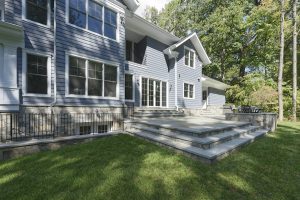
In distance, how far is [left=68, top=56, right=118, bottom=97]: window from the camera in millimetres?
8277

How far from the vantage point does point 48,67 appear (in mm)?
7637

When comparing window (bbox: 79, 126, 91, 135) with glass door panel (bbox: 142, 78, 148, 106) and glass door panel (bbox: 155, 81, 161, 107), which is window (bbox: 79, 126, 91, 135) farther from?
glass door panel (bbox: 155, 81, 161, 107)

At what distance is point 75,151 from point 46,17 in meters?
6.21

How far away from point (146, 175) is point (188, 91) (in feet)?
41.9

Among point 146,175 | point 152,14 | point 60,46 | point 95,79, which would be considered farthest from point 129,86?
point 152,14

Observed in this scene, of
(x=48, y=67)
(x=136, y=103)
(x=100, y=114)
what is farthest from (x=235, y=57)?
(x=48, y=67)

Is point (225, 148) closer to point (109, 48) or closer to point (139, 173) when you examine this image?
point (139, 173)

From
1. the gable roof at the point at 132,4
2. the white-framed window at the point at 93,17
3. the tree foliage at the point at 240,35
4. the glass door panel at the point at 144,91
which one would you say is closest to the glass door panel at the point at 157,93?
the glass door panel at the point at 144,91

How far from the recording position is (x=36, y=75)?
7.35 meters

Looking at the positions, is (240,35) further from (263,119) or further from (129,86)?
(129,86)

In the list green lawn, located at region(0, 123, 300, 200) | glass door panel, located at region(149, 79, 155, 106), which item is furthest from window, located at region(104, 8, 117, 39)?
green lawn, located at region(0, 123, 300, 200)

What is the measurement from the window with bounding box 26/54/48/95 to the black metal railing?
1104mm

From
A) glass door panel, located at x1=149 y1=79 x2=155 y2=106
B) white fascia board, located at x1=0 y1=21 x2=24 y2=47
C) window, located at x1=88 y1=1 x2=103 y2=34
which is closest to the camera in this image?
white fascia board, located at x1=0 y1=21 x2=24 y2=47

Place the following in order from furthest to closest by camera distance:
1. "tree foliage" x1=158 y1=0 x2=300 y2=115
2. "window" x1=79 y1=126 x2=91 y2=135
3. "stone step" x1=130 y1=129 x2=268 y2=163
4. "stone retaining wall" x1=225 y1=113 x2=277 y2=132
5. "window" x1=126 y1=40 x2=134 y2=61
Answer: "tree foliage" x1=158 y1=0 x2=300 y2=115 → "window" x1=126 y1=40 x2=134 y2=61 → "stone retaining wall" x1=225 y1=113 x2=277 y2=132 → "window" x1=79 y1=126 x2=91 y2=135 → "stone step" x1=130 y1=129 x2=268 y2=163
